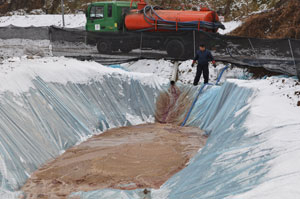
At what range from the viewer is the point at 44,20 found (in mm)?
34000

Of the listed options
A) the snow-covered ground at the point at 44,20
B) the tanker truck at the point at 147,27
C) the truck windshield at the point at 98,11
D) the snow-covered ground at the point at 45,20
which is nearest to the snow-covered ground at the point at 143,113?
the tanker truck at the point at 147,27

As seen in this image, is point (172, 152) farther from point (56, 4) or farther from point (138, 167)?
point (56, 4)

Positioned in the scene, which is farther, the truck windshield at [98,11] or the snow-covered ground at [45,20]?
the snow-covered ground at [45,20]

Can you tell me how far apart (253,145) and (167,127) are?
6.38 meters

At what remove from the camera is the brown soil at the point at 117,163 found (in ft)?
21.5

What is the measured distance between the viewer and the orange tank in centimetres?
1482

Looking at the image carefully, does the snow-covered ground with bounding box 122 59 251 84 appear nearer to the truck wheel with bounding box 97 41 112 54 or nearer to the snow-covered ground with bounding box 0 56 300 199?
the snow-covered ground with bounding box 0 56 300 199

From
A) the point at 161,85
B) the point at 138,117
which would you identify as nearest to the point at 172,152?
the point at 138,117

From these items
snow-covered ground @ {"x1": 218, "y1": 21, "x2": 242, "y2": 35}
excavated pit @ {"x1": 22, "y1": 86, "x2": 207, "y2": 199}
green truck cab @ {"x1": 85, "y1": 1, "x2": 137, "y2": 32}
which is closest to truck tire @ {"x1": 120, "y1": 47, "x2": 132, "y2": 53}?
green truck cab @ {"x1": 85, "y1": 1, "x2": 137, "y2": 32}

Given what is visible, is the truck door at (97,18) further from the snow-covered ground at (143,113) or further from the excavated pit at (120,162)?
the excavated pit at (120,162)

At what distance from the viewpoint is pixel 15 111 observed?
771 cm

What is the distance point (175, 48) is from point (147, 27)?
1.84 m

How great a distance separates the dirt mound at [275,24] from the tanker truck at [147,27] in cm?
390

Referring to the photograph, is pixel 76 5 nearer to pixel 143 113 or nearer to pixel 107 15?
pixel 107 15
